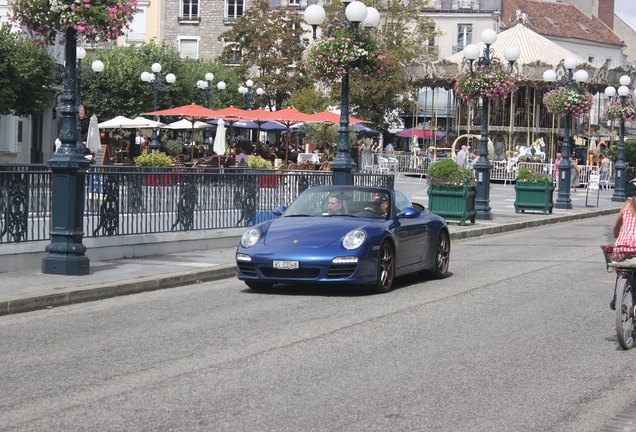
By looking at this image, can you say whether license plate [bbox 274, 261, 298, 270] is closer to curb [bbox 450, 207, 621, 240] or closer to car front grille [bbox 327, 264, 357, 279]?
car front grille [bbox 327, 264, 357, 279]

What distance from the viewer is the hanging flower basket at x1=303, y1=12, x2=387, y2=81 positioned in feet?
70.0

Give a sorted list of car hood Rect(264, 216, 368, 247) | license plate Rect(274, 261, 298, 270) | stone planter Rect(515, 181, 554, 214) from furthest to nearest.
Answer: stone planter Rect(515, 181, 554, 214) < car hood Rect(264, 216, 368, 247) < license plate Rect(274, 261, 298, 270)

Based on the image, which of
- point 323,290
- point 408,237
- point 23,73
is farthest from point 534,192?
point 23,73

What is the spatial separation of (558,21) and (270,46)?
29.4 meters

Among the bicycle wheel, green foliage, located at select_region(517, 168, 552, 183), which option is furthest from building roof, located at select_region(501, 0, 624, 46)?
the bicycle wheel

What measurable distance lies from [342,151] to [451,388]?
1354 centimetres

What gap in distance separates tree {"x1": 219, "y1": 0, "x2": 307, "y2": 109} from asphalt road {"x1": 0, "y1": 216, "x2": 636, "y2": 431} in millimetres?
57242

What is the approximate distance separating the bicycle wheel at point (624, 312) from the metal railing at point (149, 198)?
8320 mm

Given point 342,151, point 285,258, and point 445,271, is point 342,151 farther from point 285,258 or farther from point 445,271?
point 285,258

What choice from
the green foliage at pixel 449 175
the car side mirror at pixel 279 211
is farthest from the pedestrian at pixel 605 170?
the car side mirror at pixel 279 211

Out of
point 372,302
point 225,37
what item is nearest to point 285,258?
point 372,302

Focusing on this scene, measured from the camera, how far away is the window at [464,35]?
8012 centimetres

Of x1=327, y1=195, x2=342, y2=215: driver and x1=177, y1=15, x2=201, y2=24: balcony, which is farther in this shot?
x1=177, y1=15, x2=201, y2=24: balcony

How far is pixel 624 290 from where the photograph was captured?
9.14 metres
